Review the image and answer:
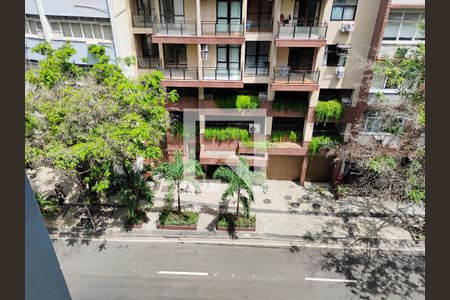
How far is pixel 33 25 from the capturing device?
20359 millimetres

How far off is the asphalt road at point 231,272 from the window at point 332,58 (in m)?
11.1

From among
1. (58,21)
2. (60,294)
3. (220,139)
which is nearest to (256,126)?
(220,139)

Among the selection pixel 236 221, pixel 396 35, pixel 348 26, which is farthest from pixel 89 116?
pixel 396 35

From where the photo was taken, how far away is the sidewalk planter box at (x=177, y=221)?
20.0 meters

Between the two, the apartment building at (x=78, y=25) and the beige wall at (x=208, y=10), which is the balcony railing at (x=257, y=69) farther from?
the apartment building at (x=78, y=25)

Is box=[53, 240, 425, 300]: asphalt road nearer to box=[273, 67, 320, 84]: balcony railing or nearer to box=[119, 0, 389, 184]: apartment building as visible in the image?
box=[119, 0, 389, 184]: apartment building

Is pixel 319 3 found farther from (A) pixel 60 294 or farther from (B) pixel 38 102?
(A) pixel 60 294

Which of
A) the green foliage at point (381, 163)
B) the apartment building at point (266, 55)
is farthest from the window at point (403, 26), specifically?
the green foliage at point (381, 163)

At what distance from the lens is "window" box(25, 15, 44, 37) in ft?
65.6

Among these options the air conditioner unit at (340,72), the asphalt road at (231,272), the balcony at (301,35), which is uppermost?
the balcony at (301,35)

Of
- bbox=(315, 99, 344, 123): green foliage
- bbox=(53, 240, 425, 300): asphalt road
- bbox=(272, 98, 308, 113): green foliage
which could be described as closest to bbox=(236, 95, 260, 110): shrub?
bbox=(272, 98, 308, 113): green foliage

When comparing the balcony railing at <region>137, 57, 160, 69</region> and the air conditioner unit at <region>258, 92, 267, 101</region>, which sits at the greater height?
the balcony railing at <region>137, 57, 160, 69</region>

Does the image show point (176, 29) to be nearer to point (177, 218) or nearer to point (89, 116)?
point (89, 116)

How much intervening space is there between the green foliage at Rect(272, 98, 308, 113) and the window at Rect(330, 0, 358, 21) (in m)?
5.40
